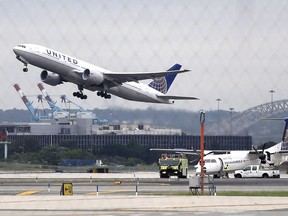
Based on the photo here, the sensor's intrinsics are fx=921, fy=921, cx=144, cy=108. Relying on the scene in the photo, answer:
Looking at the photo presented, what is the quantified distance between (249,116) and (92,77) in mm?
18600

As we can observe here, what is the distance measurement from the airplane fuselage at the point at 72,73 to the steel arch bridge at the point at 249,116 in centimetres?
932

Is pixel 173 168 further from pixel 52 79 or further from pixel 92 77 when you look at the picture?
pixel 52 79

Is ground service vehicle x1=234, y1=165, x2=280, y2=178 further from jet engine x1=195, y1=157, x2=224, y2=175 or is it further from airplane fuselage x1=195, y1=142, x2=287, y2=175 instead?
airplane fuselage x1=195, y1=142, x2=287, y2=175

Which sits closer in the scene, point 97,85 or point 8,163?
point 97,85

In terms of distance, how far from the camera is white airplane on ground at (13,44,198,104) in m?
97.2

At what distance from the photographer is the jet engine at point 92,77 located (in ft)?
335

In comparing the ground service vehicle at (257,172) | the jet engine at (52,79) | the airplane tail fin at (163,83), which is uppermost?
the airplane tail fin at (163,83)

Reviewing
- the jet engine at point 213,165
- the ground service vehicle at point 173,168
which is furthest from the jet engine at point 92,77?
the jet engine at point 213,165

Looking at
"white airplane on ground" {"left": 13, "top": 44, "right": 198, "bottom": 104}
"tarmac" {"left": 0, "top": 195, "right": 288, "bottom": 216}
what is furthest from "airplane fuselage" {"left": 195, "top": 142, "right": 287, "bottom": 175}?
"tarmac" {"left": 0, "top": 195, "right": 288, "bottom": 216}

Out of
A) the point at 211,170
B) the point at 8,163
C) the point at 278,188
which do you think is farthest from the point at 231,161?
the point at 8,163

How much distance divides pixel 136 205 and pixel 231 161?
62.3 m

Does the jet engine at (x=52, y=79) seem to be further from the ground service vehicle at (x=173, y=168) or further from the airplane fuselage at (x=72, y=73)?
the ground service vehicle at (x=173, y=168)

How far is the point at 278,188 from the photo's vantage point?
7394 cm

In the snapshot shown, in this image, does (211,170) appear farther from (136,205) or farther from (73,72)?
(136,205)
